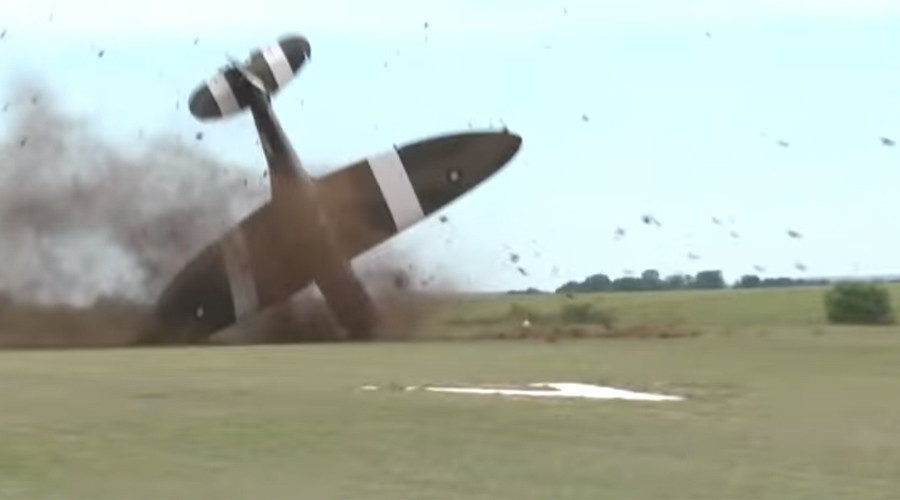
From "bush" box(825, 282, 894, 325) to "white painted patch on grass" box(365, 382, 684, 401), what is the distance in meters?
40.1

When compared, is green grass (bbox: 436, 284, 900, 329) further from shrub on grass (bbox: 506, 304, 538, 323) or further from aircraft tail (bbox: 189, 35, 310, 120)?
aircraft tail (bbox: 189, 35, 310, 120)

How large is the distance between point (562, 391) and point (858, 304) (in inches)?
1749

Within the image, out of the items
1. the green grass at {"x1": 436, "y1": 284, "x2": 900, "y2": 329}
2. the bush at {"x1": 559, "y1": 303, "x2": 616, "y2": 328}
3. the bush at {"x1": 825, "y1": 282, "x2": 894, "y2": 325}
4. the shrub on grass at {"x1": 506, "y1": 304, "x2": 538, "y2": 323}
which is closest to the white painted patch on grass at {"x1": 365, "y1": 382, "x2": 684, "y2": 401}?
the green grass at {"x1": 436, "y1": 284, "x2": 900, "y2": 329}

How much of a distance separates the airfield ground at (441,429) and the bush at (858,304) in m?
30.9

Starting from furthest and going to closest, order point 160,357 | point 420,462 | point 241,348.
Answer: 1. point 241,348
2. point 160,357
3. point 420,462

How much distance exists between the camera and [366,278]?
161 ft

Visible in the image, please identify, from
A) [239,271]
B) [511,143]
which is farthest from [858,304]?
[239,271]

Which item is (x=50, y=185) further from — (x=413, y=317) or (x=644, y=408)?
(x=644, y=408)

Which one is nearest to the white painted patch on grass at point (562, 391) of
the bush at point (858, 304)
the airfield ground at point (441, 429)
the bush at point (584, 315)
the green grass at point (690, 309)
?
the airfield ground at point (441, 429)

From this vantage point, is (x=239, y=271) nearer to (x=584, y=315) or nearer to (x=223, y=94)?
(x=223, y=94)

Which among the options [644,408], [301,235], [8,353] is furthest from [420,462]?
[301,235]

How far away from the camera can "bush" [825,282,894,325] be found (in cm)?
6406

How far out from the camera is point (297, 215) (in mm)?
47250

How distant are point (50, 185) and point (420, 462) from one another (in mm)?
34739
